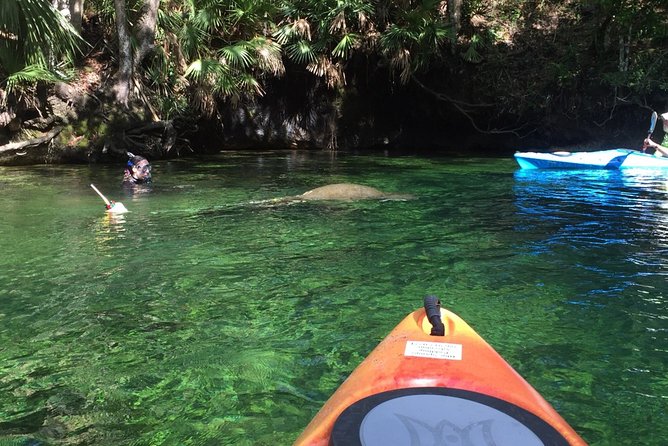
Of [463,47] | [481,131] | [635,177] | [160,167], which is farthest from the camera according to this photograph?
[481,131]

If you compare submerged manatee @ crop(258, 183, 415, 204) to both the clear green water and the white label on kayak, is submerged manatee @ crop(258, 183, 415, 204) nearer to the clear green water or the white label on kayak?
the clear green water

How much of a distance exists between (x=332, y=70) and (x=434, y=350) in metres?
17.4

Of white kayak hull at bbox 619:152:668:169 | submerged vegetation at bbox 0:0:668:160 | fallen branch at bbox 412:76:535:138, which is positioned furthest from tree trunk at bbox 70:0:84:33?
Answer: white kayak hull at bbox 619:152:668:169

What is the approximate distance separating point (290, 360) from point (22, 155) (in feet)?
48.4

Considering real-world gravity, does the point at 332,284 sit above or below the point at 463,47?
below

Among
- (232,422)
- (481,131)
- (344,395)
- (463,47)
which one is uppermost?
(463,47)

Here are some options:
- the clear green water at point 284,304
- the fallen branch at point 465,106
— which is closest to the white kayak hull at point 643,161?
the clear green water at point 284,304

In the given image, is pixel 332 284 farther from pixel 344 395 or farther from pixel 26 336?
pixel 344 395

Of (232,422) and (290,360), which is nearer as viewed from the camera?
(232,422)

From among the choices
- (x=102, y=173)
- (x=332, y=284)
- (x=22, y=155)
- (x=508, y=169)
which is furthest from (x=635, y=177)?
(x=22, y=155)

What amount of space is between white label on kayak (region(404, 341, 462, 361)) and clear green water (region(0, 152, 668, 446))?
2.89 ft

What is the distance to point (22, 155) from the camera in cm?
1562

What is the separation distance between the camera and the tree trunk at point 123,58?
51.9 ft

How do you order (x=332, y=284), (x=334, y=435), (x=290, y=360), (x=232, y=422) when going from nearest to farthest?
(x=334, y=435), (x=232, y=422), (x=290, y=360), (x=332, y=284)
